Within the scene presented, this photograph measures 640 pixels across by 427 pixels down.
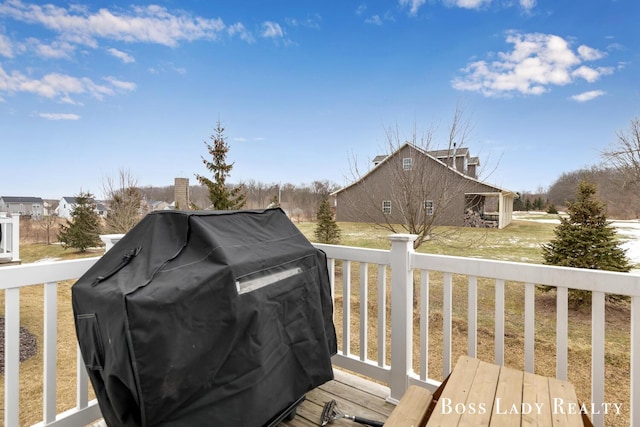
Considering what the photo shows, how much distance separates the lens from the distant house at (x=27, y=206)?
14133 millimetres

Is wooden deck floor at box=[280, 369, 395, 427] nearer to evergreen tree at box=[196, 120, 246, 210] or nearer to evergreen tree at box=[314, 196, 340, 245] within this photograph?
evergreen tree at box=[314, 196, 340, 245]

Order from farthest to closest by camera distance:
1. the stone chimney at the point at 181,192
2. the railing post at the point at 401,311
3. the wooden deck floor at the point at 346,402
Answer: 1. the stone chimney at the point at 181,192
2. the railing post at the point at 401,311
3. the wooden deck floor at the point at 346,402

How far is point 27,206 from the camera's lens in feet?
47.5

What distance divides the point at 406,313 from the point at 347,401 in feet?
2.23

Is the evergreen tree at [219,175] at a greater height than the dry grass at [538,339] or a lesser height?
greater

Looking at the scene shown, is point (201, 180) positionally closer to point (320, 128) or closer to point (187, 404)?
point (320, 128)

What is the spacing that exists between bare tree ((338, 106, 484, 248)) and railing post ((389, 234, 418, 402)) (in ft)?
12.0

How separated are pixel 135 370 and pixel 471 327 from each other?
1.73 meters

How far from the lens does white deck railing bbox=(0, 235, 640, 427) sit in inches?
57.5

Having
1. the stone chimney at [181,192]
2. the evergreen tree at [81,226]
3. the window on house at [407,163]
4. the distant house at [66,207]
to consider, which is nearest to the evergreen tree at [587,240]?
the window on house at [407,163]

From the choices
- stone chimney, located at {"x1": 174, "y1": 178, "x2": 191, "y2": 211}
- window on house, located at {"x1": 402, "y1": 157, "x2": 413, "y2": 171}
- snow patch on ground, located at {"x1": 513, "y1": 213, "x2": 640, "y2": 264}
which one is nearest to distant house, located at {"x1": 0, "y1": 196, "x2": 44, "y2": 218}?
stone chimney, located at {"x1": 174, "y1": 178, "x2": 191, "y2": 211}

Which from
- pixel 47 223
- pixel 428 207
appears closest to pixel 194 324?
pixel 428 207

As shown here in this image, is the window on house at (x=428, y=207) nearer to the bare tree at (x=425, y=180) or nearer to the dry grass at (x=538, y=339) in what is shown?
the bare tree at (x=425, y=180)

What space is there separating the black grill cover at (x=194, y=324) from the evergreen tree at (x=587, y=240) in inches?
232
